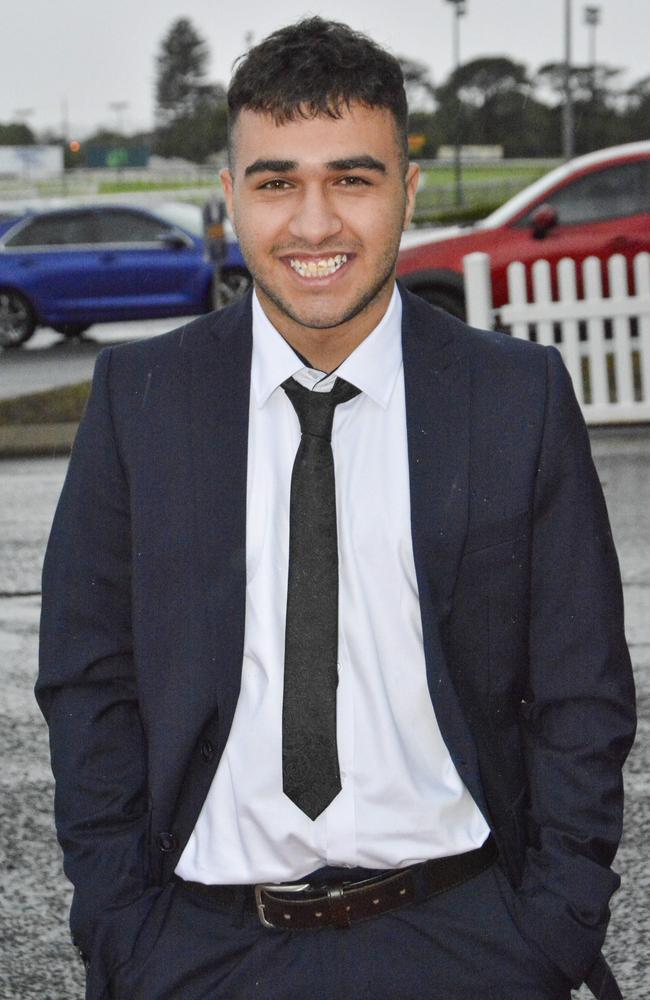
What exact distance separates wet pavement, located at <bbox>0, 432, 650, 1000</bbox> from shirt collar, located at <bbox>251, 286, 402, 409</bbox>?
1.70 metres

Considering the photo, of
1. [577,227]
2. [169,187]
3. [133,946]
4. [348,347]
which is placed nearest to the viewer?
[133,946]

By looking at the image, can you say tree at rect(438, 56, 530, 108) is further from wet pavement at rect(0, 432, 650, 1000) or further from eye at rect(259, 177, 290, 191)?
eye at rect(259, 177, 290, 191)

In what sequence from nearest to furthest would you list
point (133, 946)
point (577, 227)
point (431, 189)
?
point (133, 946)
point (577, 227)
point (431, 189)

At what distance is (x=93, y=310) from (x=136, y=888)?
60.1 feet

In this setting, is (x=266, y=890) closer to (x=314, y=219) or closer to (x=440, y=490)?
(x=440, y=490)

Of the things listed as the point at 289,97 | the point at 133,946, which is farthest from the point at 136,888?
the point at 289,97

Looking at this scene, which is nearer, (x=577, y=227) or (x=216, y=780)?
(x=216, y=780)

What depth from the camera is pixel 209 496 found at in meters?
2.14

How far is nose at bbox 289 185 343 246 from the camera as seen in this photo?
2.14m

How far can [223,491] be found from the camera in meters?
2.14

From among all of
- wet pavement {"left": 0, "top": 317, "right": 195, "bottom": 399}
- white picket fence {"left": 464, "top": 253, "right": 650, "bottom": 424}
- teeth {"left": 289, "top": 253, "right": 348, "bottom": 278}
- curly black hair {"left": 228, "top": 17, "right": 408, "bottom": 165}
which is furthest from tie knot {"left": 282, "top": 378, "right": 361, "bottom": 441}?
wet pavement {"left": 0, "top": 317, "right": 195, "bottom": 399}

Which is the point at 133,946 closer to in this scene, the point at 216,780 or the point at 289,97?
the point at 216,780

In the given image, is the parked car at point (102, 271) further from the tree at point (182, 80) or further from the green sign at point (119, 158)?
the tree at point (182, 80)

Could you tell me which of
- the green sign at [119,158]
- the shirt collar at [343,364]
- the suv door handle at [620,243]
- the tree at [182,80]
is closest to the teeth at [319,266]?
the shirt collar at [343,364]
